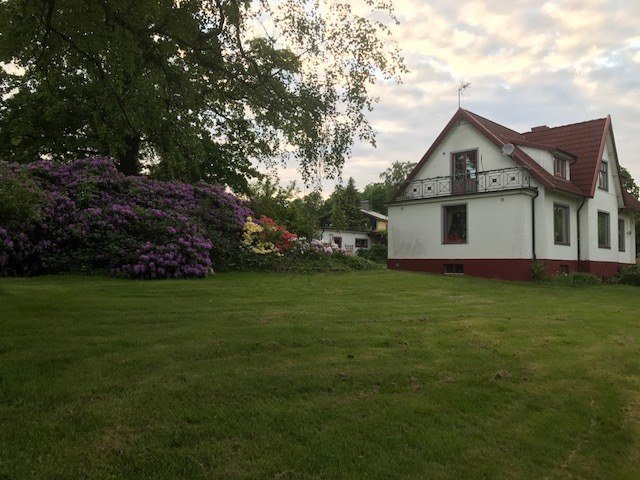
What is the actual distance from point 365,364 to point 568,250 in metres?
17.8

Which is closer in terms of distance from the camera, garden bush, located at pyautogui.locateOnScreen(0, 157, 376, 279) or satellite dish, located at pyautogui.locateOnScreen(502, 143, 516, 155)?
garden bush, located at pyautogui.locateOnScreen(0, 157, 376, 279)

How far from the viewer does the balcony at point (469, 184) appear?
1928 cm

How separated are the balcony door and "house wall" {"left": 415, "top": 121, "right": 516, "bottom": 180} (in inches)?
7.6

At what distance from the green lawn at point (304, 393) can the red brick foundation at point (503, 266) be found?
10.2m

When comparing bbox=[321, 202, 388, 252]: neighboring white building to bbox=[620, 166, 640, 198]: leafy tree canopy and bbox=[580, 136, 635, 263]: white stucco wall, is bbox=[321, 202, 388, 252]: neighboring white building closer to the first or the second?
bbox=[580, 136, 635, 263]: white stucco wall

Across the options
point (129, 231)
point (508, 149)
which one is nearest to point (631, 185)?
point (508, 149)

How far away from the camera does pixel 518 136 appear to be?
23172mm

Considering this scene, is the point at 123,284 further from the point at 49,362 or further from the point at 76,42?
the point at 49,362

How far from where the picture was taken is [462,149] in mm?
21016

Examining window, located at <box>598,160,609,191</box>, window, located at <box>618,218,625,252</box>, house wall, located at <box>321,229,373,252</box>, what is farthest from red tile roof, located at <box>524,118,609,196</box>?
house wall, located at <box>321,229,373,252</box>

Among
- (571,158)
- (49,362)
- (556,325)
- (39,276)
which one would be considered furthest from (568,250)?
(49,362)

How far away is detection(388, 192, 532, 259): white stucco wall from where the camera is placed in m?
18.6

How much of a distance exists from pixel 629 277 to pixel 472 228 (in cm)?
656

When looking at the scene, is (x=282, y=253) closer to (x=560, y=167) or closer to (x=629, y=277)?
(x=560, y=167)
